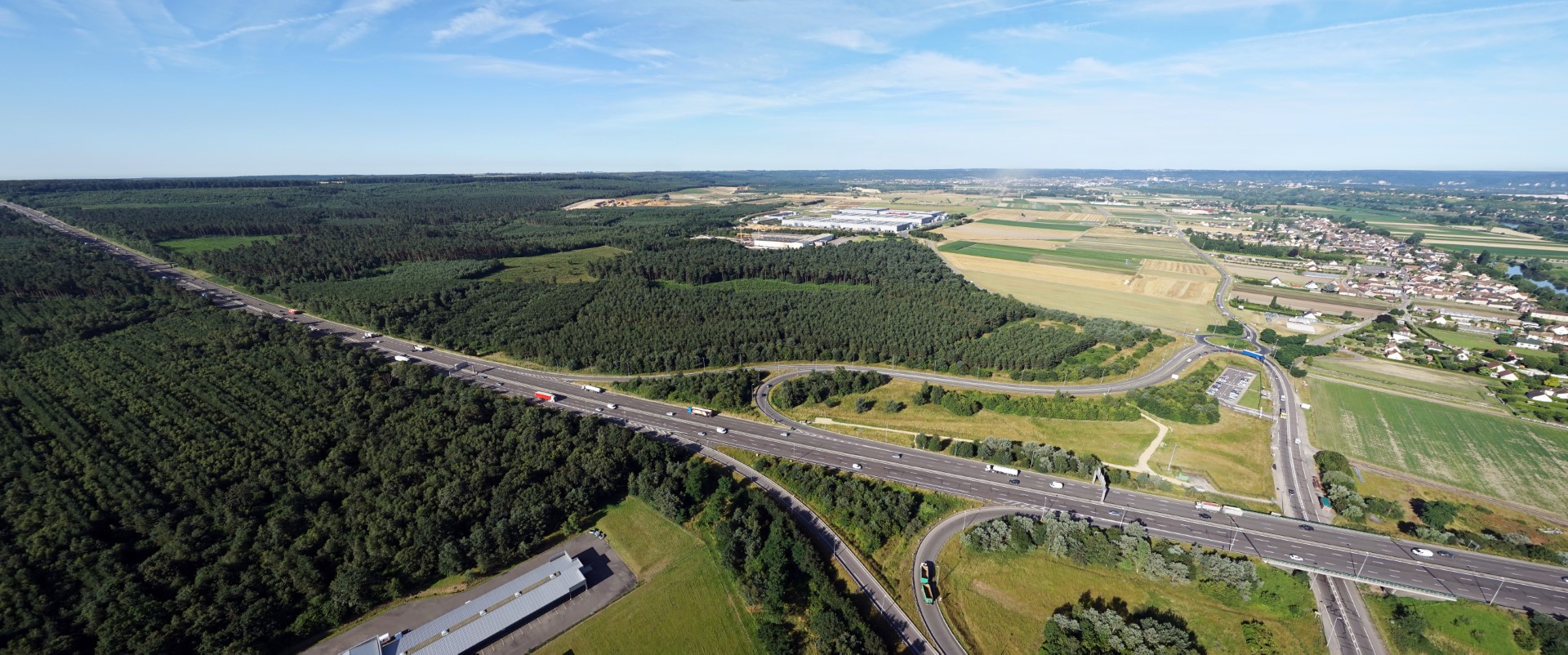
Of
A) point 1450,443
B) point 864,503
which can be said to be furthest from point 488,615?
point 1450,443

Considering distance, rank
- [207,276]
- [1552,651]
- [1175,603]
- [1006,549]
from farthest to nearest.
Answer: [207,276] < [1006,549] < [1175,603] < [1552,651]

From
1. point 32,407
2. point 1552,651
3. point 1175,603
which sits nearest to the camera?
point 1552,651

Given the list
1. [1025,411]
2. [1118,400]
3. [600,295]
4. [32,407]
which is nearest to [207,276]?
[32,407]

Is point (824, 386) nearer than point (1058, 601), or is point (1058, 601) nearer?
point (1058, 601)

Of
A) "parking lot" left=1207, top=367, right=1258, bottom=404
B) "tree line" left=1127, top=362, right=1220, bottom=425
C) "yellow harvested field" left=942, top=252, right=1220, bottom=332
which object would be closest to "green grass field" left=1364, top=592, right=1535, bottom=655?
"tree line" left=1127, top=362, right=1220, bottom=425

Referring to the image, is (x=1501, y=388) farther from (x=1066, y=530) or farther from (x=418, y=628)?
(x=418, y=628)

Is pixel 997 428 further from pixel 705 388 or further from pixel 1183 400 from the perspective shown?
pixel 705 388

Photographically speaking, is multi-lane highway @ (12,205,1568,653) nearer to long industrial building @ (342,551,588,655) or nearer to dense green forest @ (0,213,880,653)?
dense green forest @ (0,213,880,653)
